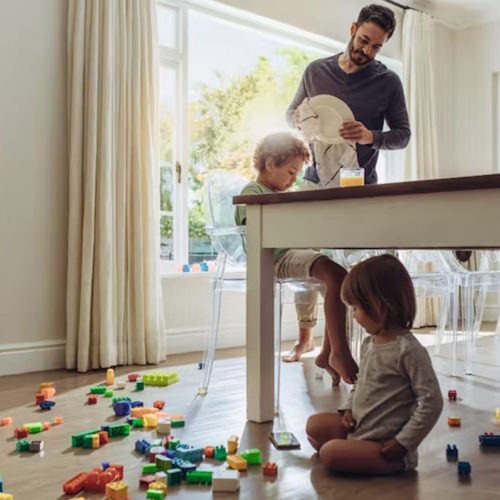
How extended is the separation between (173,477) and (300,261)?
1.11 m

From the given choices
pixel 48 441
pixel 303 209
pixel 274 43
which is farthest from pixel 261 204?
pixel 274 43

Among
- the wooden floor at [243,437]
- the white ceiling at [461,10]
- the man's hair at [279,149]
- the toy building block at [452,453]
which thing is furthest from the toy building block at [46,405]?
the white ceiling at [461,10]

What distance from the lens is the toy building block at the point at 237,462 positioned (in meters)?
1.74

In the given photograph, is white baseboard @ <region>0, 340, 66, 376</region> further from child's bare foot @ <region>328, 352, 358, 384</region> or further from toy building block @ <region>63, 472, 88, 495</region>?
toy building block @ <region>63, 472, 88, 495</region>

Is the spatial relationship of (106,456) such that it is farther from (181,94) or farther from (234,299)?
(181,94)

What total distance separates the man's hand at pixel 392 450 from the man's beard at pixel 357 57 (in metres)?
1.74

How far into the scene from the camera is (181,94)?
4.16 metres

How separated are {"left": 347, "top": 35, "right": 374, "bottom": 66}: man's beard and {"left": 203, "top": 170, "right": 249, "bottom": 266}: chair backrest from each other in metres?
0.72

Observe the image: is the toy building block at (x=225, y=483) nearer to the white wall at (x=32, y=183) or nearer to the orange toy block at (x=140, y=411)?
the orange toy block at (x=140, y=411)

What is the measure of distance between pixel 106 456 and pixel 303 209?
3.14ft

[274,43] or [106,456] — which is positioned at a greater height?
[274,43]

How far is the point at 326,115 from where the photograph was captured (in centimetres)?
262

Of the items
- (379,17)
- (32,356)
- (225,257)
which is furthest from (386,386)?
(32,356)

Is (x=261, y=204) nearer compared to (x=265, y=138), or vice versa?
(x=261, y=204)
